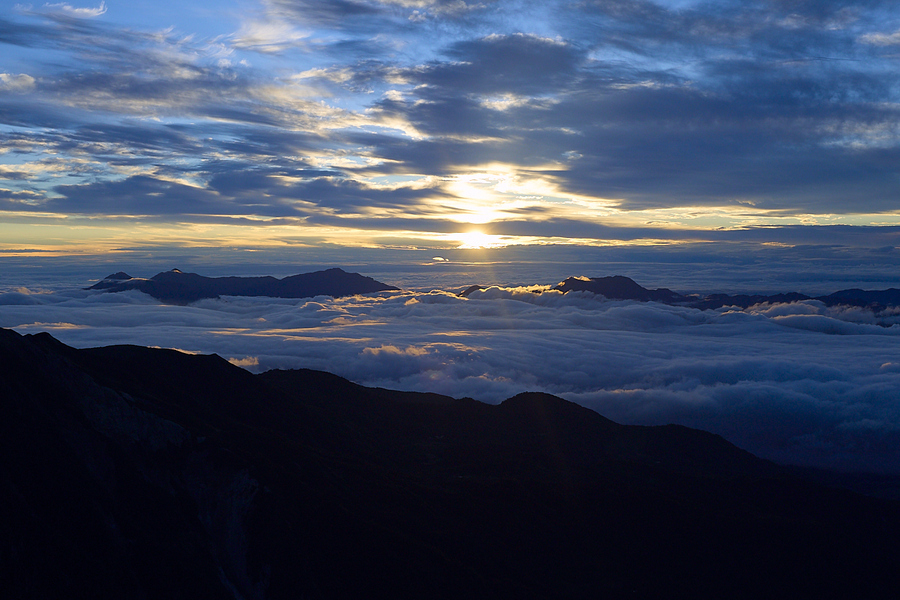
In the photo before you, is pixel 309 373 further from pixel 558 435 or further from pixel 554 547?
pixel 554 547

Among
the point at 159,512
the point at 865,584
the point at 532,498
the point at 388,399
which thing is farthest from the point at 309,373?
the point at 865,584

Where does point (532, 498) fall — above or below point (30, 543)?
below

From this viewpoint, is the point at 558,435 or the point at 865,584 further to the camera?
the point at 558,435

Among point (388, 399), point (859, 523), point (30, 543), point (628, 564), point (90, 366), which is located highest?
point (90, 366)

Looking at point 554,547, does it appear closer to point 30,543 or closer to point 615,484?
point 615,484

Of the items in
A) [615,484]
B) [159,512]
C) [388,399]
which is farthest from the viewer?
[388,399]

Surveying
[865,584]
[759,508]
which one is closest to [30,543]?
[865,584]

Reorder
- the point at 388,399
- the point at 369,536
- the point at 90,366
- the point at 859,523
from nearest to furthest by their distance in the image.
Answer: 1. the point at 369,536
2. the point at 90,366
3. the point at 859,523
4. the point at 388,399
